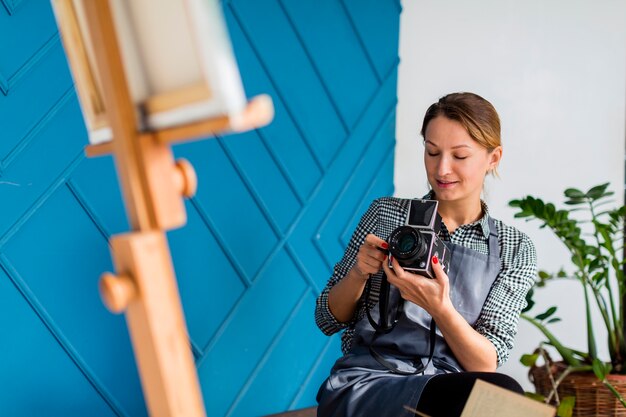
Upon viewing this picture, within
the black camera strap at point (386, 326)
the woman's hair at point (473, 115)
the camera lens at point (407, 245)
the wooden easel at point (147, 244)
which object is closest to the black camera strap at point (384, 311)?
the black camera strap at point (386, 326)

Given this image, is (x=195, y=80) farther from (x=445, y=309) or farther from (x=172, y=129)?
(x=445, y=309)

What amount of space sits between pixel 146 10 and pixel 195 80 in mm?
114

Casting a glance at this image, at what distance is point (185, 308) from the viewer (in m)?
1.94

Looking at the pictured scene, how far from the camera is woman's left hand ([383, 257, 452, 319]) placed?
4.69 ft

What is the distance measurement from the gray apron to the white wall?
92 cm

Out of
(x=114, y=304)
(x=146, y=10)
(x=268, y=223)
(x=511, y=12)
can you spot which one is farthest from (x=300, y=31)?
(x=114, y=304)

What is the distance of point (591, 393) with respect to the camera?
6.79 feet

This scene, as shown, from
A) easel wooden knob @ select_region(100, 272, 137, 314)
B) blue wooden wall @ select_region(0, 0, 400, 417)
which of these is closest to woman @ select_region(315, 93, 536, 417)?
blue wooden wall @ select_region(0, 0, 400, 417)

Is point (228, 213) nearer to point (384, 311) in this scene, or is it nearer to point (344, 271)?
→ point (344, 271)

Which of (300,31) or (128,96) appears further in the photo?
(300,31)

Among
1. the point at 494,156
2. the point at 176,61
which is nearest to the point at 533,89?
the point at 494,156

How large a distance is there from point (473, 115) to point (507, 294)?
1.36 ft

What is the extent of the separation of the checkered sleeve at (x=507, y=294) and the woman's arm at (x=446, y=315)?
0.14ft

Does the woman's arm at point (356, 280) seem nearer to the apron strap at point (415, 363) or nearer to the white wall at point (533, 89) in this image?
the apron strap at point (415, 363)
